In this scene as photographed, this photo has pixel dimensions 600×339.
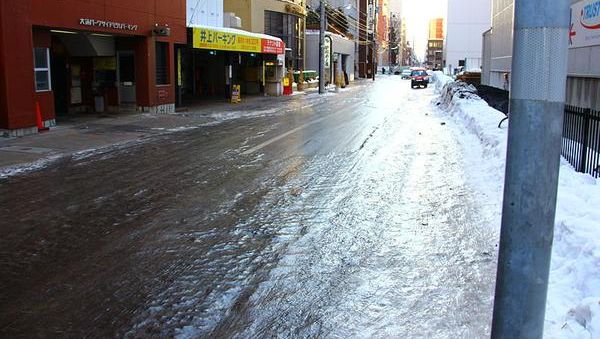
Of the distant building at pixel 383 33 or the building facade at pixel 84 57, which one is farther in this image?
the distant building at pixel 383 33

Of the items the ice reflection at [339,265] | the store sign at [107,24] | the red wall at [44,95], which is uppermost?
the store sign at [107,24]

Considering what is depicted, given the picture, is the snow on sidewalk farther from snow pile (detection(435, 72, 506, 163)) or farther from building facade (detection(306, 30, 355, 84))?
building facade (detection(306, 30, 355, 84))

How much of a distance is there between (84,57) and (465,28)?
255 ft

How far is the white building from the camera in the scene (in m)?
88.9

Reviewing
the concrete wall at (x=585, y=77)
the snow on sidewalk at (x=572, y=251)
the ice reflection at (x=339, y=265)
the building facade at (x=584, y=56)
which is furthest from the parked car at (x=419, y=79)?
the ice reflection at (x=339, y=265)

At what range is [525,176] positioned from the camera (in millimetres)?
2867

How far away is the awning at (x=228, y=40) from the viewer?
2802 centimetres

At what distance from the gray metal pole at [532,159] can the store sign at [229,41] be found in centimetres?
2596

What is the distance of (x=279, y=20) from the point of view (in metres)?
50.2

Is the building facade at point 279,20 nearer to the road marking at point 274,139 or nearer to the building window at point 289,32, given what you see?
the building window at point 289,32

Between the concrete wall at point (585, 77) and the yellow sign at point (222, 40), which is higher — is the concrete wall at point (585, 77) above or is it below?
below

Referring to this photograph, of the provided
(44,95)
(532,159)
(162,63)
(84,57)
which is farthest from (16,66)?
(532,159)

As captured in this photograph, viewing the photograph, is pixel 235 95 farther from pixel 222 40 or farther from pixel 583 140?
pixel 583 140

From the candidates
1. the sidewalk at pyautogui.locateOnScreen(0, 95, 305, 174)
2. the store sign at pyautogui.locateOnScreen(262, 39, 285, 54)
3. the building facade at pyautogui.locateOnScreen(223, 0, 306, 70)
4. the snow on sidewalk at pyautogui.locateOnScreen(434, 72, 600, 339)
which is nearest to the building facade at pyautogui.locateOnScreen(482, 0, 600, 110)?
the snow on sidewalk at pyautogui.locateOnScreen(434, 72, 600, 339)
